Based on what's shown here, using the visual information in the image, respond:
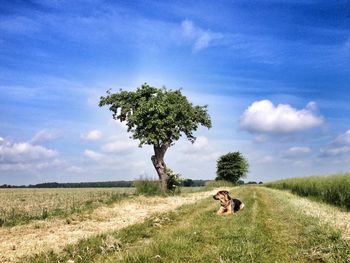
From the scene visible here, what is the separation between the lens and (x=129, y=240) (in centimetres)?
1196

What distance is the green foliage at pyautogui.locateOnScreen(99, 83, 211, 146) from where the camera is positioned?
131ft

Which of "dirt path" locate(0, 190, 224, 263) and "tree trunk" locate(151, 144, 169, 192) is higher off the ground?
"tree trunk" locate(151, 144, 169, 192)

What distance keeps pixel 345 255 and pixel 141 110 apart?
1265 inches

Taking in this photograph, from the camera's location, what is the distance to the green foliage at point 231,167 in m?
99.3

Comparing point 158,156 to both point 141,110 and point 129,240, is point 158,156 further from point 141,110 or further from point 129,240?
point 129,240

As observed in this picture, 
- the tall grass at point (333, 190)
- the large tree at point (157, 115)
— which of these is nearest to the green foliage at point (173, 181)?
the large tree at point (157, 115)

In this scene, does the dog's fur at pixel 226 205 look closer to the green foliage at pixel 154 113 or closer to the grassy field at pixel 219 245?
the grassy field at pixel 219 245

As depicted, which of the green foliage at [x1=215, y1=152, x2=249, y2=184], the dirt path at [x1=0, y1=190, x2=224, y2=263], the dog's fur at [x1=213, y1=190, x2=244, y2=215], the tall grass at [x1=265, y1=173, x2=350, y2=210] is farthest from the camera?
the green foliage at [x1=215, y1=152, x2=249, y2=184]

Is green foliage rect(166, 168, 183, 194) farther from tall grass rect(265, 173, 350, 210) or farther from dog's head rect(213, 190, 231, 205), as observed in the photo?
dog's head rect(213, 190, 231, 205)

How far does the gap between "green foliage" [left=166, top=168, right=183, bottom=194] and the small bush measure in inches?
203

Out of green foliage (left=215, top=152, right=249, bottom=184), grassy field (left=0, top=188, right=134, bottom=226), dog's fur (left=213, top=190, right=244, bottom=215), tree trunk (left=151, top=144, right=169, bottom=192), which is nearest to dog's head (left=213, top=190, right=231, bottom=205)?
dog's fur (left=213, top=190, right=244, bottom=215)

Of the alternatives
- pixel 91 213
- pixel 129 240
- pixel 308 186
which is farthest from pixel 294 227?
pixel 308 186

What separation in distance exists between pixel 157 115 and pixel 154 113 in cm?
55

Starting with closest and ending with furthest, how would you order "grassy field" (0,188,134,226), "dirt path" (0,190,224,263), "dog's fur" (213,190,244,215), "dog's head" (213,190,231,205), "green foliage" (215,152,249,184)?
"dirt path" (0,190,224,263)
"dog's fur" (213,190,244,215)
"dog's head" (213,190,231,205)
"grassy field" (0,188,134,226)
"green foliage" (215,152,249,184)
